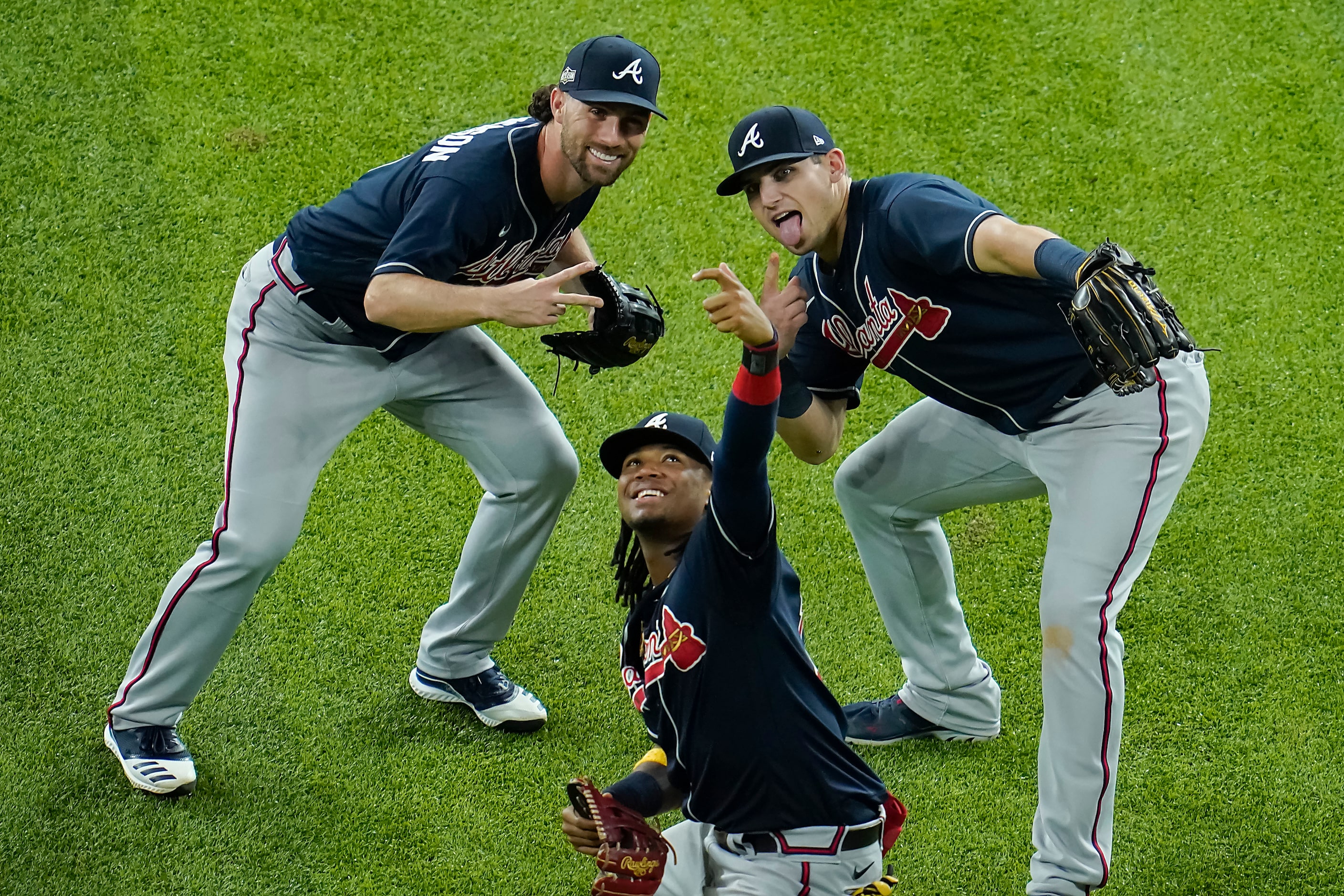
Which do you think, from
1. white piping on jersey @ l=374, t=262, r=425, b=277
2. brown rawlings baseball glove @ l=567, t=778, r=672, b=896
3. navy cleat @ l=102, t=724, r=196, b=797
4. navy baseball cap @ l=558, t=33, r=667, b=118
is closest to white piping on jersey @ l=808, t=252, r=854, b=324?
navy baseball cap @ l=558, t=33, r=667, b=118

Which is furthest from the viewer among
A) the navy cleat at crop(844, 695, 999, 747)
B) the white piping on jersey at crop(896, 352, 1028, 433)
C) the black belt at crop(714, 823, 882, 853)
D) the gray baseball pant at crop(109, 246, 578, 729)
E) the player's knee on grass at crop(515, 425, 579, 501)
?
the navy cleat at crop(844, 695, 999, 747)

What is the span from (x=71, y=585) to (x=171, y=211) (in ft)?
6.36

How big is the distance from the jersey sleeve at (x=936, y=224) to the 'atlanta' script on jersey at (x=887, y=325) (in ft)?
0.41

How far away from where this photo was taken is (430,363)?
3.99 m

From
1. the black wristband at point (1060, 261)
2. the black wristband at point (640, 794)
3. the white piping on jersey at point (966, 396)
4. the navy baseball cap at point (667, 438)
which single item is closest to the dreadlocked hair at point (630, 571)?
the navy baseball cap at point (667, 438)

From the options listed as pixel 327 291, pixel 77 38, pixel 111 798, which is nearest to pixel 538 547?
pixel 327 291

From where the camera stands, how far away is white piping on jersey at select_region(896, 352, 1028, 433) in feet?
12.0

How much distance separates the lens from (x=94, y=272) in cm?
564

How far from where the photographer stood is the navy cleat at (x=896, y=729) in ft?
14.0

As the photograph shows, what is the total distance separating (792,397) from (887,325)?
1.04 ft

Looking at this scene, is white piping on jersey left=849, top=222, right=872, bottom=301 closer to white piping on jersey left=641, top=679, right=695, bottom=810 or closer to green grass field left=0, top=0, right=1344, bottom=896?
white piping on jersey left=641, top=679, right=695, bottom=810

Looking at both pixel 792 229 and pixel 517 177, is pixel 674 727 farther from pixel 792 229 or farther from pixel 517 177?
pixel 517 177

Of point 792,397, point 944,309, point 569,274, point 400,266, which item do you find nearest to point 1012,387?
point 944,309

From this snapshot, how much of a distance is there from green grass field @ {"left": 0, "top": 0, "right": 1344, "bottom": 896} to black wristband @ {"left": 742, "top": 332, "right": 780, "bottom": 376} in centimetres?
177
